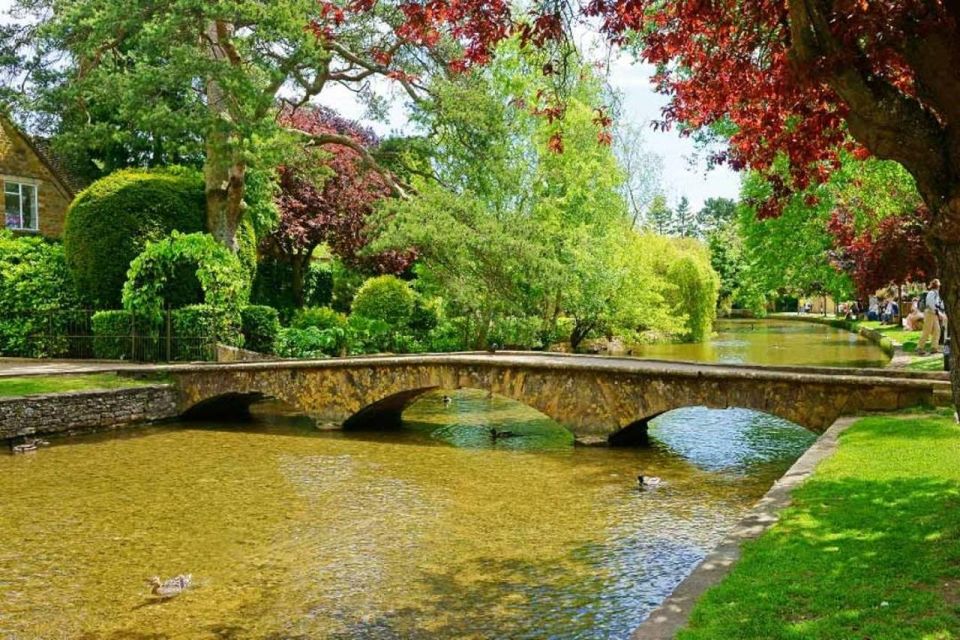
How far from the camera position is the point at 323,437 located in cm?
1895

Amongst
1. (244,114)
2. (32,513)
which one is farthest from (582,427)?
(244,114)

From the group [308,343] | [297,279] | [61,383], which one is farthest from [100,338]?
[297,279]

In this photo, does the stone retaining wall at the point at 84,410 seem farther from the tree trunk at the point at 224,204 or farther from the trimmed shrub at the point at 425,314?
the trimmed shrub at the point at 425,314

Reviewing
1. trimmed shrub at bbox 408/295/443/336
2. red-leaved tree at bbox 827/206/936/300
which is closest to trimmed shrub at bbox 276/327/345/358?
trimmed shrub at bbox 408/295/443/336

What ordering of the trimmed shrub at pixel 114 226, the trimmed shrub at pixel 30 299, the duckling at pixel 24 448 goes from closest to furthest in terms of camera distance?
the duckling at pixel 24 448
the trimmed shrub at pixel 30 299
the trimmed shrub at pixel 114 226

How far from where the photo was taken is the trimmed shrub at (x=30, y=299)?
2564 cm

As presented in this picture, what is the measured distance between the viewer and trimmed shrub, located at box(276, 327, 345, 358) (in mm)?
26438

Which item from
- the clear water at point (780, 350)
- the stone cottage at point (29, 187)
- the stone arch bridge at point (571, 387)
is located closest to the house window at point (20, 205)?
the stone cottage at point (29, 187)

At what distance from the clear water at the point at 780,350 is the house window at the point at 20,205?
2403 cm

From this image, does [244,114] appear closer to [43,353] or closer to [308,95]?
[308,95]

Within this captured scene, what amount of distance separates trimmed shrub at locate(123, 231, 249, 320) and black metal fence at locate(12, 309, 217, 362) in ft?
1.76

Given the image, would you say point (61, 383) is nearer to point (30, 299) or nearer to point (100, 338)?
point (100, 338)

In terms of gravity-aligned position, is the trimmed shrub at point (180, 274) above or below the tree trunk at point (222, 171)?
below

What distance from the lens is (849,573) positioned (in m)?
6.20
